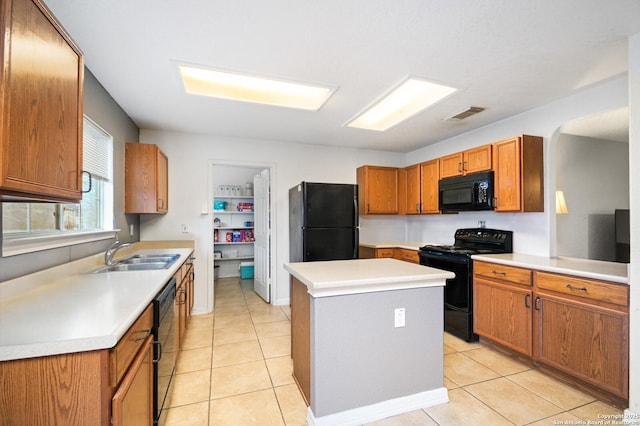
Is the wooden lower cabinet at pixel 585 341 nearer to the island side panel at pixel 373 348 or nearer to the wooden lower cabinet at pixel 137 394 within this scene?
the island side panel at pixel 373 348

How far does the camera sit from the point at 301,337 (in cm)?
199

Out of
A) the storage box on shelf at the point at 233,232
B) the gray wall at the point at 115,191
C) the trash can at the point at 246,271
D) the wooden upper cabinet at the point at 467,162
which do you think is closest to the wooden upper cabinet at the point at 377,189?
the wooden upper cabinet at the point at 467,162

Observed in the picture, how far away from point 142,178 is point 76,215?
1003mm

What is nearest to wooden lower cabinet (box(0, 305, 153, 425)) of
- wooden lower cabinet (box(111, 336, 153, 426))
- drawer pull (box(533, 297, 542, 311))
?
wooden lower cabinet (box(111, 336, 153, 426))

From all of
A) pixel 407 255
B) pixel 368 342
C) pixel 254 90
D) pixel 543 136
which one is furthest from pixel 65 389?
pixel 543 136

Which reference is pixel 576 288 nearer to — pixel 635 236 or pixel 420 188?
pixel 635 236

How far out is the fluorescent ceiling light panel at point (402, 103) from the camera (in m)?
2.68

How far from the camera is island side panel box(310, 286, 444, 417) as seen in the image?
5.52ft

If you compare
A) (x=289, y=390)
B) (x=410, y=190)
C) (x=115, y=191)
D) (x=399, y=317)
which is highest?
(x=410, y=190)

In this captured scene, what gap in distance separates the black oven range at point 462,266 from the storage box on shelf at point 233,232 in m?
3.79

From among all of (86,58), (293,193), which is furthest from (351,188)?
(86,58)

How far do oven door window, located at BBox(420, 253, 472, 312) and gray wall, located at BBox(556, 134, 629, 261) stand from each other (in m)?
1.41

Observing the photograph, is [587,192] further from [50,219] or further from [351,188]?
[50,219]

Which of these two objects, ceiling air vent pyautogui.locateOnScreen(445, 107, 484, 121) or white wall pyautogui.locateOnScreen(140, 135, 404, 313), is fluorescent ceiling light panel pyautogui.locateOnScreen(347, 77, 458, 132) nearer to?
ceiling air vent pyautogui.locateOnScreen(445, 107, 484, 121)
